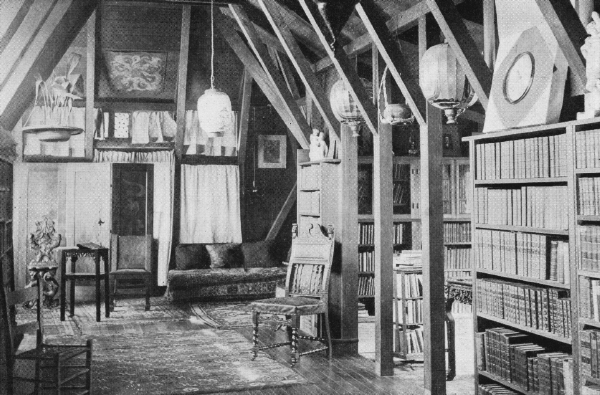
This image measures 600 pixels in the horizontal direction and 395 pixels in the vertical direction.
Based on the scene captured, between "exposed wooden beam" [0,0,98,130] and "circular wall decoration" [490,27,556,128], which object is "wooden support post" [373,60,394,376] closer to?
"circular wall decoration" [490,27,556,128]

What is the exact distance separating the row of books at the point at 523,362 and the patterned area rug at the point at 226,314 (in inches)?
137

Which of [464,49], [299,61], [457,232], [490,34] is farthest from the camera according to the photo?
[457,232]

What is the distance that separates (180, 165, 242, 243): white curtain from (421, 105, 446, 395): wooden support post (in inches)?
259

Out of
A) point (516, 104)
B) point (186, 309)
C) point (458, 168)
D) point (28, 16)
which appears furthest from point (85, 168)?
point (516, 104)

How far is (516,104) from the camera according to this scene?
4.45 metres

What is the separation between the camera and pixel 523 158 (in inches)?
173

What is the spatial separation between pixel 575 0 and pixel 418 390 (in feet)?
10.3

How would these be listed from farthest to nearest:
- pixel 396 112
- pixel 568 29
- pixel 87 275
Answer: pixel 87 275, pixel 396 112, pixel 568 29

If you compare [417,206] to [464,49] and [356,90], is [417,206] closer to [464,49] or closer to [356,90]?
[356,90]

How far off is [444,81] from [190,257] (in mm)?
7129

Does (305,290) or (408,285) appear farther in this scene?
(305,290)

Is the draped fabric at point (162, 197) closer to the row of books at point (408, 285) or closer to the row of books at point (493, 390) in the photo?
the row of books at point (408, 285)

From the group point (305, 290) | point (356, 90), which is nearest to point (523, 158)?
point (356, 90)

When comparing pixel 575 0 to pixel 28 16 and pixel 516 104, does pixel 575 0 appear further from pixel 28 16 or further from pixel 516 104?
pixel 28 16
